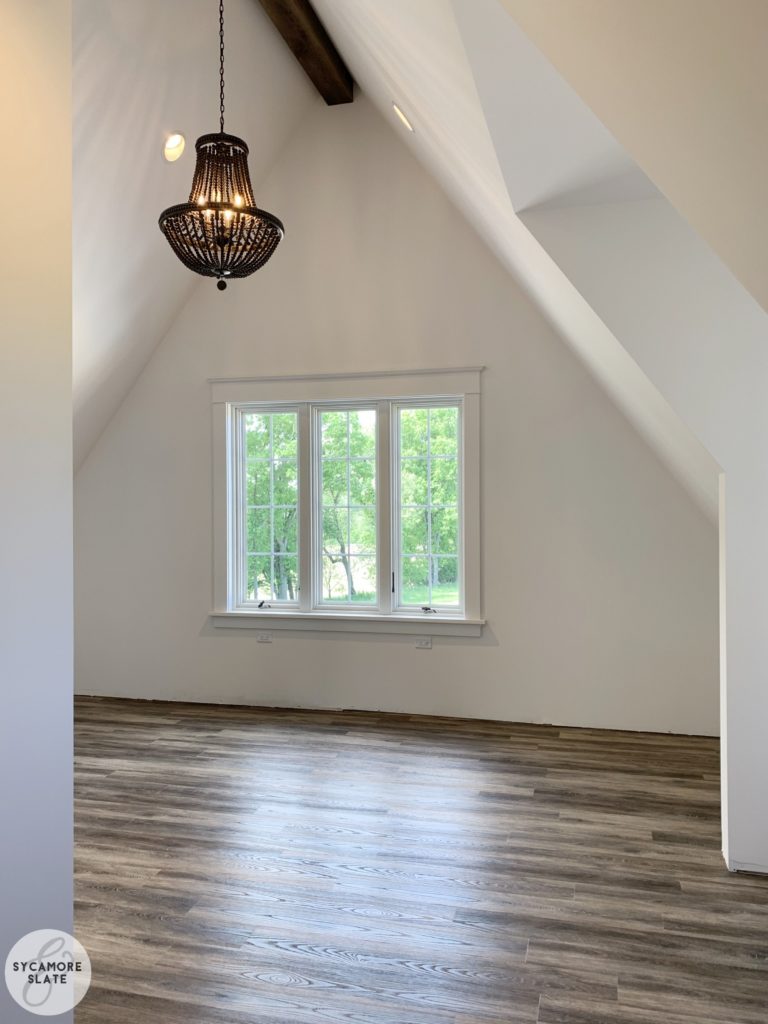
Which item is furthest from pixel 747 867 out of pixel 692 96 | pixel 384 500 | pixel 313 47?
pixel 313 47

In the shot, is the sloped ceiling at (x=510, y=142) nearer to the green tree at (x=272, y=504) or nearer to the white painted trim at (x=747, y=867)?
the white painted trim at (x=747, y=867)

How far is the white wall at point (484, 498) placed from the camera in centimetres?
500

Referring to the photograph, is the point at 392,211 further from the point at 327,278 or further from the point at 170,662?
the point at 170,662

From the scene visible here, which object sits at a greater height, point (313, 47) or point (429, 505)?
point (313, 47)

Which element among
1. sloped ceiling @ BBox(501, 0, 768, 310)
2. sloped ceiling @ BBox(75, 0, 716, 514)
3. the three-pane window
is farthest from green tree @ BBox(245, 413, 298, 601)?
sloped ceiling @ BBox(501, 0, 768, 310)

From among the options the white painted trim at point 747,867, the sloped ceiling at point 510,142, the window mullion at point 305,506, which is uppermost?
the sloped ceiling at point 510,142

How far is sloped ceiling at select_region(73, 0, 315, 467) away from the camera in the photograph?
3.85m

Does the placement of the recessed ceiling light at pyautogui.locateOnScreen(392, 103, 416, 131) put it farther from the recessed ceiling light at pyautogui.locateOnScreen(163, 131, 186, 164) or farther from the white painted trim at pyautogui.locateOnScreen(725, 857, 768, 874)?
the white painted trim at pyautogui.locateOnScreen(725, 857, 768, 874)

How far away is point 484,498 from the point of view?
5289 millimetres

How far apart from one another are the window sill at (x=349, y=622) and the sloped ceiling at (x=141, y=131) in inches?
68.3

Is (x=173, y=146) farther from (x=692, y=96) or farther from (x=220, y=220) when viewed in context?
(x=692, y=96)

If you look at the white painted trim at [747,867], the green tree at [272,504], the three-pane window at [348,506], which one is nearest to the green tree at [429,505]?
the three-pane window at [348,506]

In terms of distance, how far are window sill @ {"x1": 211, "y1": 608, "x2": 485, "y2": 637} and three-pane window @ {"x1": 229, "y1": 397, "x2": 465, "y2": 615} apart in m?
0.11

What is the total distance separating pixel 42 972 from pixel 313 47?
4.76 m
